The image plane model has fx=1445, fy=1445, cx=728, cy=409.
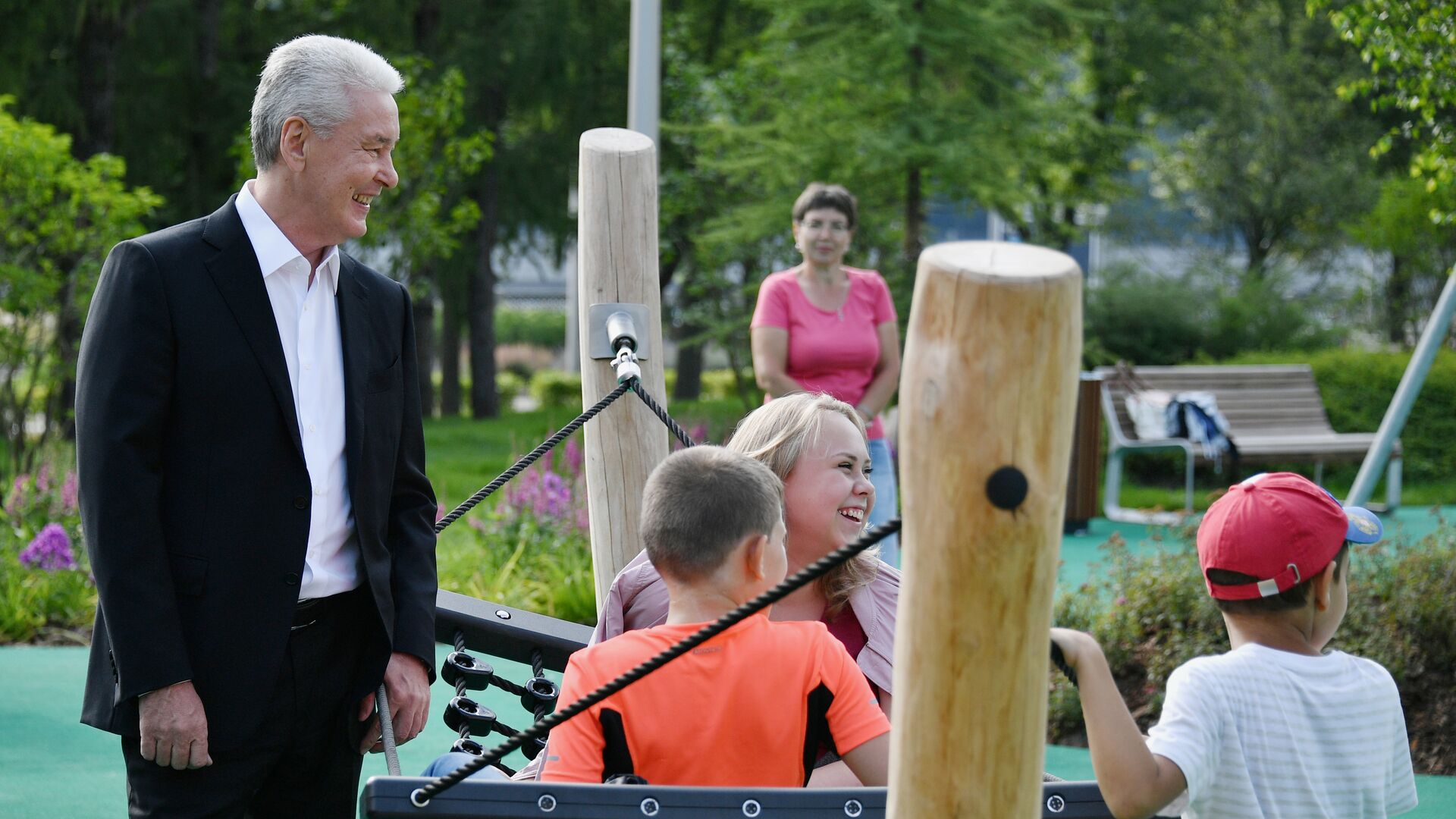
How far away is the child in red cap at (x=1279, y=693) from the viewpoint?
2.10 metres

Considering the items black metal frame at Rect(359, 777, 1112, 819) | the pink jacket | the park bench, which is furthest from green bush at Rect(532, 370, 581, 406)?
black metal frame at Rect(359, 777, 1112, 819)

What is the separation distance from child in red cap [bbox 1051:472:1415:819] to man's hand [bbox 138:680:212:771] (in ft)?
4.90

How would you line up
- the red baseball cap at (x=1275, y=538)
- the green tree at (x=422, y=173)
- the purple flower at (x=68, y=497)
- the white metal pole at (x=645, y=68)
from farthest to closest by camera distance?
the green tree at (x=422, y=173), the purple flower at (x=68, y=497), the white metal pole at (x=645, y=68), the red baseball cap at (x=1275, y=538)

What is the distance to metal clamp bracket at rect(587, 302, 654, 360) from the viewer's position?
155 inches

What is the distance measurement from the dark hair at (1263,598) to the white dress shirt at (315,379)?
1.48 m

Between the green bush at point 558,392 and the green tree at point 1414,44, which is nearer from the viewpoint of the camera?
the green tree at point 1414,44

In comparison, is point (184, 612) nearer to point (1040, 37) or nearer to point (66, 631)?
point (66, 631)

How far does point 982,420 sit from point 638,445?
2564 millimetres

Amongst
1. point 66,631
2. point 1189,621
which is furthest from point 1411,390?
point 66,631

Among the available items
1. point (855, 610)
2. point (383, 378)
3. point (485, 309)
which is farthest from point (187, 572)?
point (485, 309)

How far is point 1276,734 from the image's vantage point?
6.93 feet

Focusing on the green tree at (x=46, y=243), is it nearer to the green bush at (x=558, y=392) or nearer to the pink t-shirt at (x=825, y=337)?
the pink t-shirt at (x=825, y=337)

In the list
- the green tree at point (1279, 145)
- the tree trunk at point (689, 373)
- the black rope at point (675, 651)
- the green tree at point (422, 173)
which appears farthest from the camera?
the tree trunk at point (689, 373)

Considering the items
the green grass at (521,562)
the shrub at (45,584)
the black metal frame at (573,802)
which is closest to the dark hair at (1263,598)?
the black metal frame at (573,802)
